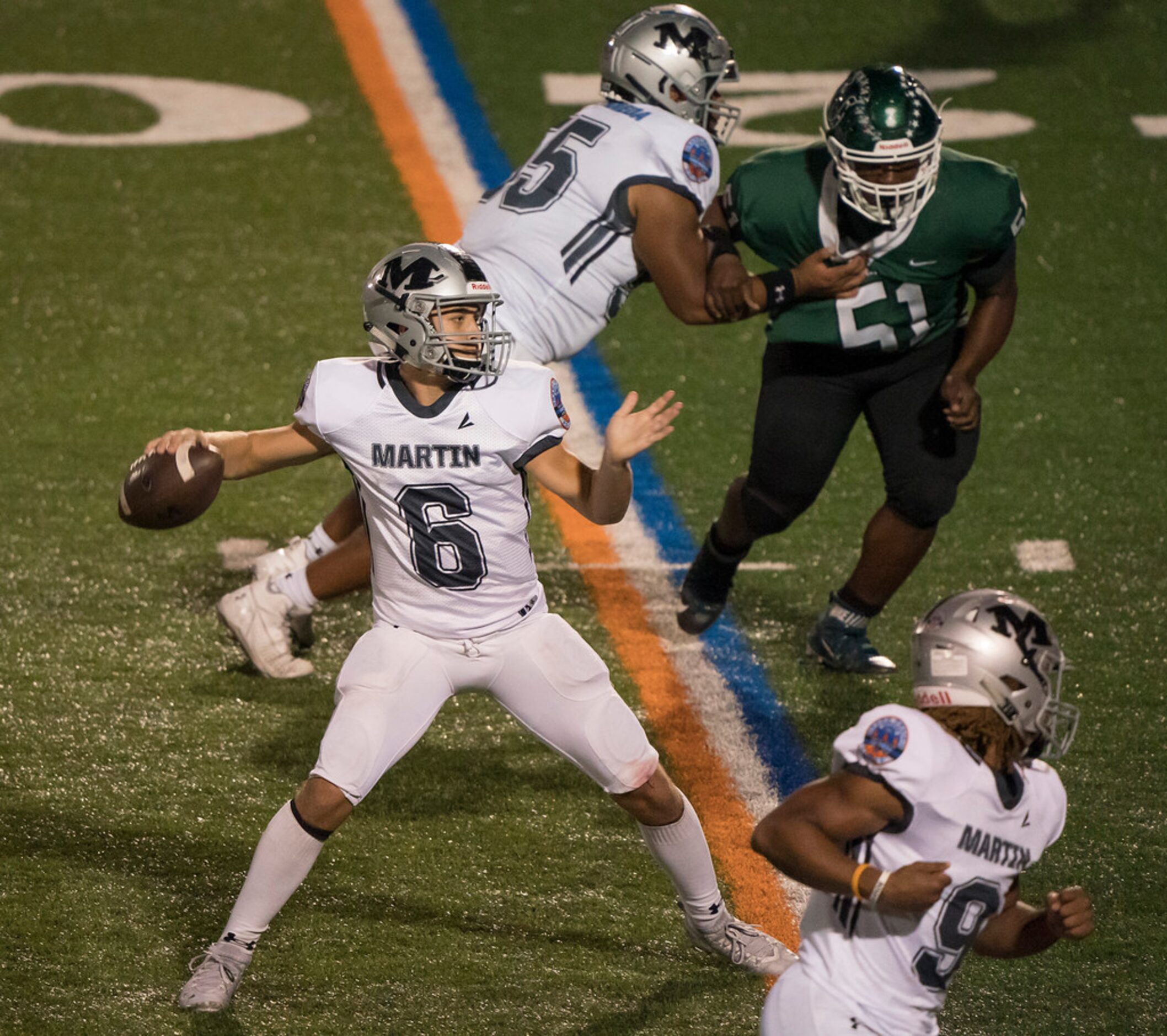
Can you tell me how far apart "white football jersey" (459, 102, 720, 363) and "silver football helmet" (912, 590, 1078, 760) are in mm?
1925

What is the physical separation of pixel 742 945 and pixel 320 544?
1.85 m

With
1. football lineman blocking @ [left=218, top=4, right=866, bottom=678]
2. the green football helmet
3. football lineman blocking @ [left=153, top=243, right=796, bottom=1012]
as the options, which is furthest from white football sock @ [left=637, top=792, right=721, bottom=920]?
the green football helmet

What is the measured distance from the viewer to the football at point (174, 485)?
12.1 ft

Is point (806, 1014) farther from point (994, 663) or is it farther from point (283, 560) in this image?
point (283, 560)

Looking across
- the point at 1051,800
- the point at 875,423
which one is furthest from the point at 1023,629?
the point at 875,423

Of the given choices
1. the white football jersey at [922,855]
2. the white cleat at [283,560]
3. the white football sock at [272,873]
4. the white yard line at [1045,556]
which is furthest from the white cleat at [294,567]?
the white football jersey at [922,855]

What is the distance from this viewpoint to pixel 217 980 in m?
3.52

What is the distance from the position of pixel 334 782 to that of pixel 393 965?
0.50 metres

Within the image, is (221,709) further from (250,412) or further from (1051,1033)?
(1051,1033)

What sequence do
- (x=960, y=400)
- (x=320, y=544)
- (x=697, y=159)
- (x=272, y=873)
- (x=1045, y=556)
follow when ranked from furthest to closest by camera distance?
(x=1045, y=556) → (x=320, y=544) → (x=960, y=400) → (x=697, y=159) → (x=272, y=873)

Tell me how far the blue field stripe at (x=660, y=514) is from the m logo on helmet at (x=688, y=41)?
64.5 inches

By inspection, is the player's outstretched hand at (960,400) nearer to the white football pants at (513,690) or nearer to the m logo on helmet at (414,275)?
the white football pants at (513,690)

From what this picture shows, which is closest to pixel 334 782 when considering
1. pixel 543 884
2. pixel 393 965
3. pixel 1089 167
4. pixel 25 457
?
pixel 393 965

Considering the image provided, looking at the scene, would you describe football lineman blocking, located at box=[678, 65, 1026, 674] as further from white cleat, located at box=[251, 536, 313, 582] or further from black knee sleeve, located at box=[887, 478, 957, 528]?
white cleat, located at box=[251, 536, 313, 582]
